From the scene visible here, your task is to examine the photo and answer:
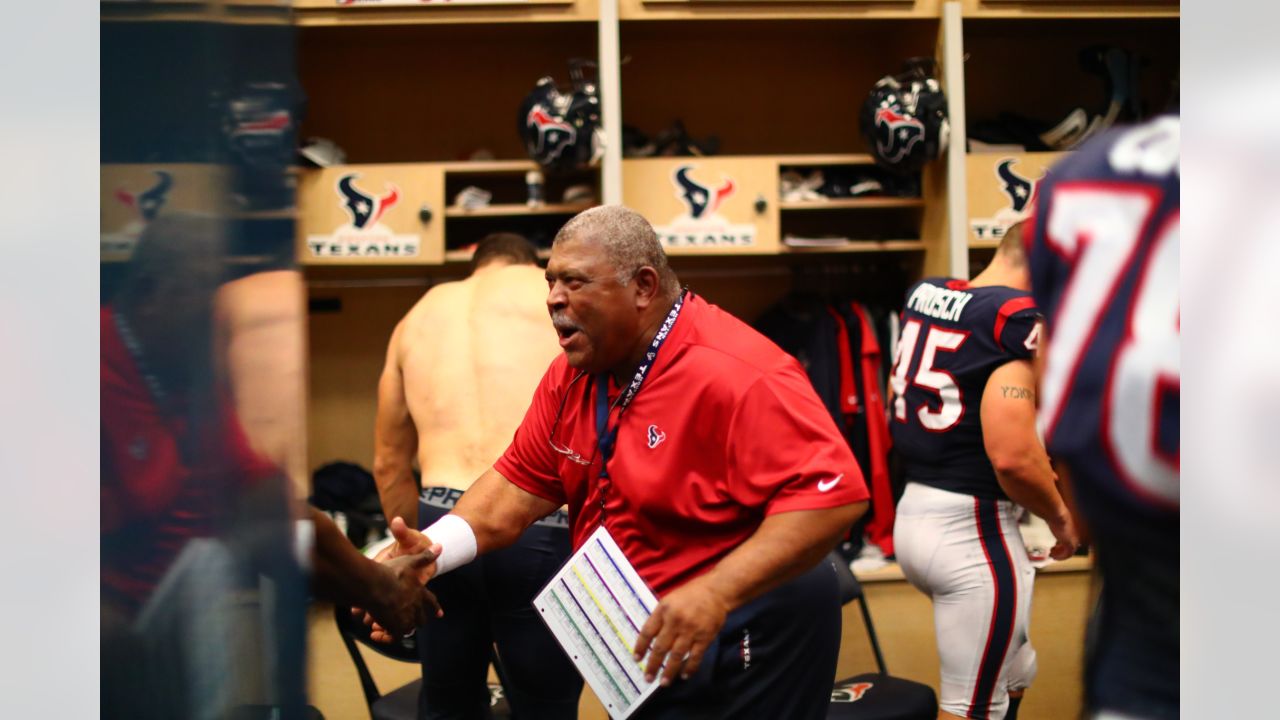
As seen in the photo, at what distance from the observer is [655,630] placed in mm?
1748

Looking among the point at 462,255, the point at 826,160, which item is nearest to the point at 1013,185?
the point at 826,160

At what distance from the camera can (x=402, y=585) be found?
1.96 metres

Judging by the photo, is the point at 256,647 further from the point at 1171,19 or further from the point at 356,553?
the point at 1171,19

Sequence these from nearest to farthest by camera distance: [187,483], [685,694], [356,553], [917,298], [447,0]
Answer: [187,483], [356,553], [685,694], [917,298], [447,0]

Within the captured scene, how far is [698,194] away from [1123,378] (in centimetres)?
375

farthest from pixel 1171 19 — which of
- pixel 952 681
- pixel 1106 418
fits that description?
pixel 1106 418

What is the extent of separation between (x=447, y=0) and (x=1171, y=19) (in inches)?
120

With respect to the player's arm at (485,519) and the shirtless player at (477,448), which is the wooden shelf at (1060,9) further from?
the player's arm at (485,519)

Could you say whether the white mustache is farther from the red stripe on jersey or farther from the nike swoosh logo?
the red stripe on jersey

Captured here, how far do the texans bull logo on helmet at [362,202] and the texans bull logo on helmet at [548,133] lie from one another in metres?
0.62

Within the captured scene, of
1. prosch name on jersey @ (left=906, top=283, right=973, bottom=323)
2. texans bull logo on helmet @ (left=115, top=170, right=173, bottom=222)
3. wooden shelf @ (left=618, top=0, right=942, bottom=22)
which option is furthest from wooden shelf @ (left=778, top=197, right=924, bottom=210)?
texans bull logo on helmet @ (left=115, top=170, right=173, bottom=222)

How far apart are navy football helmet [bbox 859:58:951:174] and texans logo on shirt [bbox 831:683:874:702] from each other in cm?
202

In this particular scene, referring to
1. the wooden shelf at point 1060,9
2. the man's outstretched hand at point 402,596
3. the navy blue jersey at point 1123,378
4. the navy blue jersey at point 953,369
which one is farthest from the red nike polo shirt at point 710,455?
the wooden shelf at point 1060,9

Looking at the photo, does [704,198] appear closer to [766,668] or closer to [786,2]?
[786,2]
